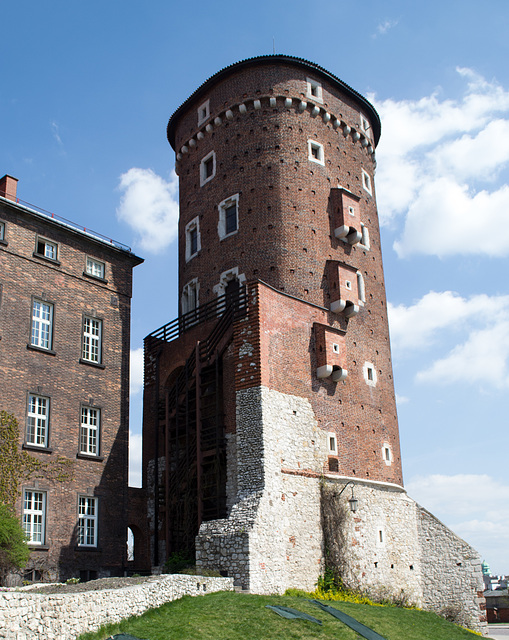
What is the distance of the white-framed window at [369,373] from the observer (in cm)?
2977

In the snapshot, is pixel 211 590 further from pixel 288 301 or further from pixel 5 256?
pixel 5 256

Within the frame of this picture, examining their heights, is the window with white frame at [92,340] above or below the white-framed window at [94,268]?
below

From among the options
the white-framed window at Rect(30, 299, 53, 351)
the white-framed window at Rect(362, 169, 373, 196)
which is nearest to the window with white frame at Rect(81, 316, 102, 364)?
the white-framed window at Rect(30, 299, 53, 351)

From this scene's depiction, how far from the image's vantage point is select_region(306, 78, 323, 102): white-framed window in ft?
107

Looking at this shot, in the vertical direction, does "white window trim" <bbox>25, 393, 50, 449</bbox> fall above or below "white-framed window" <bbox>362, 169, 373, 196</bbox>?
below

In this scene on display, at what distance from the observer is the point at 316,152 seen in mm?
32219

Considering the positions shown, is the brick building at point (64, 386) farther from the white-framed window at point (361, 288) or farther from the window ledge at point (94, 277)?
the white-framed window at point (361, 288)

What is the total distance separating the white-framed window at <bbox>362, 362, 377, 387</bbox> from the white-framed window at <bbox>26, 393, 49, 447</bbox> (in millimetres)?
12987

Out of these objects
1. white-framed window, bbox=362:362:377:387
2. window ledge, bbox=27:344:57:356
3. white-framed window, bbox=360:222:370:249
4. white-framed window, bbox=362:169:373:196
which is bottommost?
white-framed window, bbox=362:362:377:387

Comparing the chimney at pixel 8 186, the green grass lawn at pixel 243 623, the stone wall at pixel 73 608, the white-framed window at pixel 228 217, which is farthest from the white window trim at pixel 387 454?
the chimney at pixel 8 186

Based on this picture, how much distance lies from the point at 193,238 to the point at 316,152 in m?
7.08

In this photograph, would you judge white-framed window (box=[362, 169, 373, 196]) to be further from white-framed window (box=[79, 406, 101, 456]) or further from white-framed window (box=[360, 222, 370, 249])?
white-framed window (box=[79, 406, 101, 456])

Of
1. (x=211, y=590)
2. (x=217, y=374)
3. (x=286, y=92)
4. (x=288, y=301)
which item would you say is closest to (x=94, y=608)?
(x=211, y=590)

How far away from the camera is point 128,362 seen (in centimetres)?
2989
